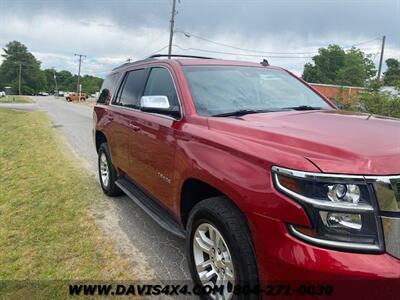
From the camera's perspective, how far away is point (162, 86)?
4234 millimetres

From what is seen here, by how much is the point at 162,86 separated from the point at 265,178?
2190 mm

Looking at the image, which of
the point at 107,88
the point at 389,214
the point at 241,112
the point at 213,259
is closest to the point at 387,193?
the point at 389,214

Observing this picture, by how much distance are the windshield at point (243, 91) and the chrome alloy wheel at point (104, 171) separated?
2704 mm

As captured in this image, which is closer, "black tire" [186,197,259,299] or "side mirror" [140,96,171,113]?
"black tire" [186,197,259,299]

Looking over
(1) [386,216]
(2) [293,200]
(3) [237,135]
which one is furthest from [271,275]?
(3) [237,135]

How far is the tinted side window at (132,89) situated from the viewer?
16.1 feet

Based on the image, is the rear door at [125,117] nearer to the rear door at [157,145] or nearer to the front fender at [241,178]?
the rear door at [157,145]

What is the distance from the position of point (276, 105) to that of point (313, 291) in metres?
2.01

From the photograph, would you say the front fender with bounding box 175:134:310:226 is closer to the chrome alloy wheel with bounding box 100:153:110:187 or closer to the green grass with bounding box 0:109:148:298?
the green grass with bounding box 0:109:148:298

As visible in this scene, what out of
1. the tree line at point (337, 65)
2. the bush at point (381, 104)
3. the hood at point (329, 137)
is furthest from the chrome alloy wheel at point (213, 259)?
the tree line at point (337, 65)

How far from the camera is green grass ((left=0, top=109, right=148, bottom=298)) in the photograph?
12.7 feet

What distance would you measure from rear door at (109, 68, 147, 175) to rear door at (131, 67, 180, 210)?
0.63ft

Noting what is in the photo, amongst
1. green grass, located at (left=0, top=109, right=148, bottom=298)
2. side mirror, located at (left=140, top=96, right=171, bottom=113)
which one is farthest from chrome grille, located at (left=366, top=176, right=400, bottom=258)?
green grass, located at (left=0, top=109, right=148, bottom=298)

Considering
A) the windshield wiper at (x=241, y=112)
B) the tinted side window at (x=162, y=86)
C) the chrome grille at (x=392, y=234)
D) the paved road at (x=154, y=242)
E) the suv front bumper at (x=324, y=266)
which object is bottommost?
the paved road at (x=154, y=242)
